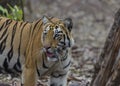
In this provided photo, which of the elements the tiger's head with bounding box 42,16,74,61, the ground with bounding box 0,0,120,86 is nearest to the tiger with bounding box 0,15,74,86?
the tiger's head with bounding box 42,16,74,61

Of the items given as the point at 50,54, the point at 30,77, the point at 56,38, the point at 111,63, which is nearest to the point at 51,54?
the point at 50,54

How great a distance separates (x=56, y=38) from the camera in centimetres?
629

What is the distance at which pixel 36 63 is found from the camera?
6.62 metres

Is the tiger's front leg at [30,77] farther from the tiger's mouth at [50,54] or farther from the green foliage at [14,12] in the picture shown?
the green foliage at [14,12]

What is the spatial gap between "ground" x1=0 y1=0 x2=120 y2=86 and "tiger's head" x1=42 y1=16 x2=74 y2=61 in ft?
19.8

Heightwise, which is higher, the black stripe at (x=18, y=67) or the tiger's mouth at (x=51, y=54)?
the tiger's mouth at (x=51, y=54)

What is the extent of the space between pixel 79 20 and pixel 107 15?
1194 mm

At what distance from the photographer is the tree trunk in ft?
18.9

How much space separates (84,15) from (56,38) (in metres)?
12.7

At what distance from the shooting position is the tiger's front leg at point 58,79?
7018mm

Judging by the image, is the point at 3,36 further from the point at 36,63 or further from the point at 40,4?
the point at 40,4

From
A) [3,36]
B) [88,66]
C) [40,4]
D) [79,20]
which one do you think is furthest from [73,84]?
[40,4]

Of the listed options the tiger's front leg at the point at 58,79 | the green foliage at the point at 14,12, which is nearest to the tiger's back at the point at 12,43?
the tiger's front leg at the point at 58,79

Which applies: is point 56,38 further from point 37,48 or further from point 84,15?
point 84,15
